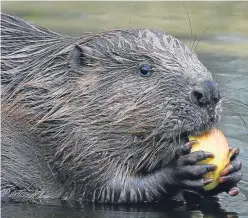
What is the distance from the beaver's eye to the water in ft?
1.99

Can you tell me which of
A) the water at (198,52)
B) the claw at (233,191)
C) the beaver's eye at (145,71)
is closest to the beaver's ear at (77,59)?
the beaver's eye at (145,71)

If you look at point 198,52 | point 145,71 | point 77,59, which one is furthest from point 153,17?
point 145,71

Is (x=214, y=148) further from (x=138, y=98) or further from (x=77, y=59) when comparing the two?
(x=77, y=59)

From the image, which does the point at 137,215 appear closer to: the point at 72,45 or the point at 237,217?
the point at 237,217

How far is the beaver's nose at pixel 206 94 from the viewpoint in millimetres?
5992

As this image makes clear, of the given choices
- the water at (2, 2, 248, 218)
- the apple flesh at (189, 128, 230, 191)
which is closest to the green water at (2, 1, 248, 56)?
the water at (2, 2, 248, 218)

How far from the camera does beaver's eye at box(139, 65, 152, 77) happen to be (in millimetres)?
6375

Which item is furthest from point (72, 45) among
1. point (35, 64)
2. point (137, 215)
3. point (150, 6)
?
point (150, 6)

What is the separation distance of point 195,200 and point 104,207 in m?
0.59

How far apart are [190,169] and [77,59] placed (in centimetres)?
107

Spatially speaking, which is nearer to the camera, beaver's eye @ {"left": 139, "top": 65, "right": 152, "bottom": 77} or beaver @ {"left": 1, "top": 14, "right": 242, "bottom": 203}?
beaver @ {"left": 1, "top": 14, "right": 242, "bottom": 203}

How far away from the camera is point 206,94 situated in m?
5.99

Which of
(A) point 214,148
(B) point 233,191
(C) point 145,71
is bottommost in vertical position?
(B) point 233,191

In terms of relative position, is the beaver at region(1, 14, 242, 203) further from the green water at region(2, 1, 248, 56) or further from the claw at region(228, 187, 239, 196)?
the green water at region(2, 1, 248, 56)
